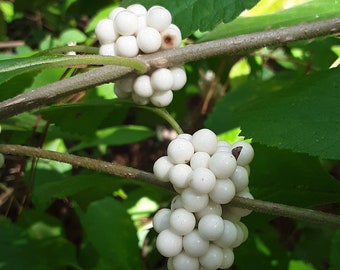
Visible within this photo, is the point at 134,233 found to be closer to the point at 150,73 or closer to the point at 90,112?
the point at 90,112

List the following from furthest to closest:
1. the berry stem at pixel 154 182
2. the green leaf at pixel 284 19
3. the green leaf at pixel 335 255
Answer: the green leaf at pixel 335 255
the green leaf at pixel 284 19
the berry stem at pixel 154 182

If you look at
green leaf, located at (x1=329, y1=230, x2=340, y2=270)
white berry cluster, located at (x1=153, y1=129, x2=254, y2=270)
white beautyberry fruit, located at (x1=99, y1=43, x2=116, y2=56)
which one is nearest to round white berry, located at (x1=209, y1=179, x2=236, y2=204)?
white berry cluster, located at (x1=153, y1=129, x2=254, y2=270)

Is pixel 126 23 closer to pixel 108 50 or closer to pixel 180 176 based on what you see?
pixel 108 50

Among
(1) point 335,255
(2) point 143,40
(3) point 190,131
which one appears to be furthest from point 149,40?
(3) point 190,131

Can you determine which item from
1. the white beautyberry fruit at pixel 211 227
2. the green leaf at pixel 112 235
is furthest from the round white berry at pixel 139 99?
the green leaf at pixel 112 235

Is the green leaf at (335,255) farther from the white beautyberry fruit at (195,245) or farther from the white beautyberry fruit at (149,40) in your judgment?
the white beautyberry fruit at (149,40)
